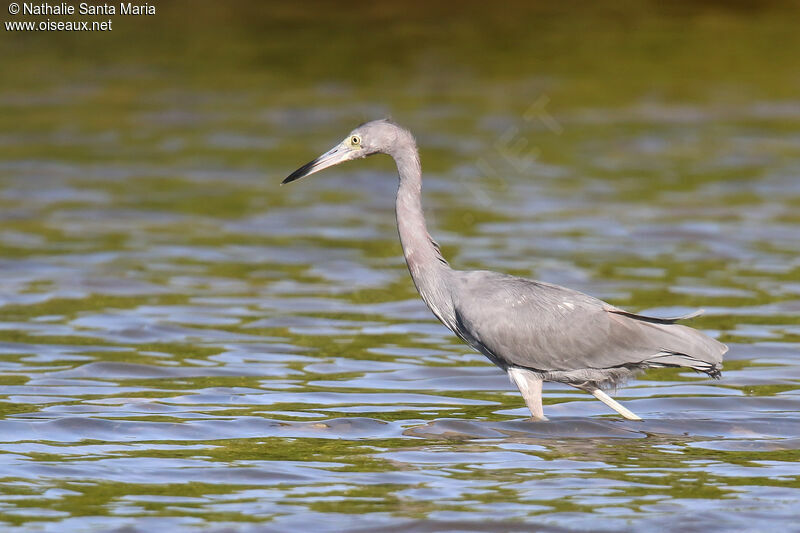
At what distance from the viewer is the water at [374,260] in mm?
7969

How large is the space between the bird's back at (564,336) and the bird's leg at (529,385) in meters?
0.07

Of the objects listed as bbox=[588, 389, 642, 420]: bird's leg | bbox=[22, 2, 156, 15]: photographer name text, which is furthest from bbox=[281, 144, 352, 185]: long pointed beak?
bbox=[22, 2, 156, 15]: photographer name text

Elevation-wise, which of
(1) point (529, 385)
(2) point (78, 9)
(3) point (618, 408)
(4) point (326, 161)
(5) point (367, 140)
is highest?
(2) point (78, 9)

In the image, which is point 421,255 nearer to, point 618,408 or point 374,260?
point 618,408

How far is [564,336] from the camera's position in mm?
9648

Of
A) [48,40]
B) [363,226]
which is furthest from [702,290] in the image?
[48,40]

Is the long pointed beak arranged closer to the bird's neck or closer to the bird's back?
the bird's neck

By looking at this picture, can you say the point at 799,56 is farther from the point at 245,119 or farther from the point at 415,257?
Answer: the point at 415,257

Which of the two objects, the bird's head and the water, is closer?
the water

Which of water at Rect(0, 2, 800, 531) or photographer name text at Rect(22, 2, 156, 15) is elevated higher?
photographer name text at Rect(22, 2, 156, 15)

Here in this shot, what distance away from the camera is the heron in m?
9.55

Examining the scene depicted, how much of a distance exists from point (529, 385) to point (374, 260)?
632cm

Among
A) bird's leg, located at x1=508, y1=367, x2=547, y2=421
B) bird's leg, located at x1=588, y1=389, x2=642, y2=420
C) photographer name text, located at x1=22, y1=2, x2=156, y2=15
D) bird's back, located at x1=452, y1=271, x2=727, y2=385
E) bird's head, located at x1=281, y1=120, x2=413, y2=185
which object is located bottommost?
bird's leg, located at x1=588, y1=389, x2=642, y2=420

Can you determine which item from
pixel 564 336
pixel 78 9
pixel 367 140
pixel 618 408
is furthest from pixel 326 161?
pixel 78 9
